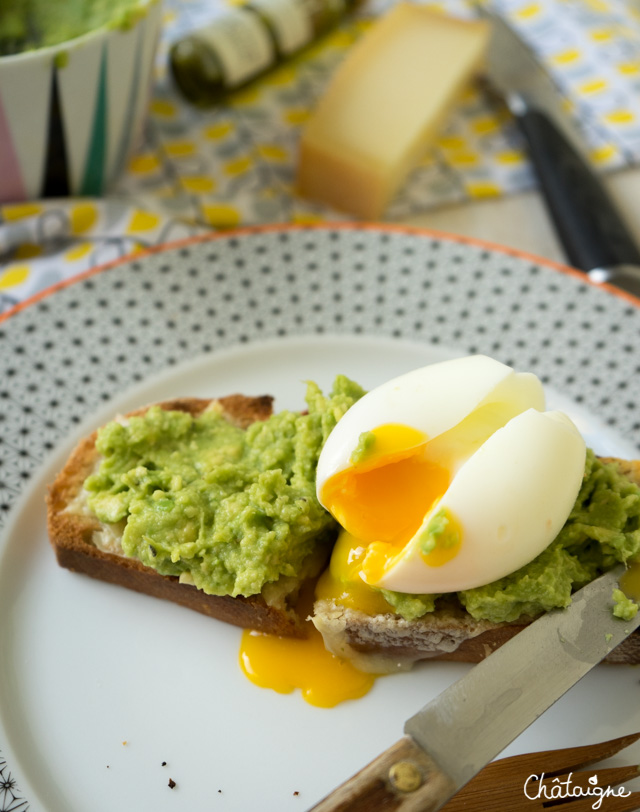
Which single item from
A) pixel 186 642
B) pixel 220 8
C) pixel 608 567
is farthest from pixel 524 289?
pixel 220 8

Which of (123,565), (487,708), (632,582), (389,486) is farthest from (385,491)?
(123,565)

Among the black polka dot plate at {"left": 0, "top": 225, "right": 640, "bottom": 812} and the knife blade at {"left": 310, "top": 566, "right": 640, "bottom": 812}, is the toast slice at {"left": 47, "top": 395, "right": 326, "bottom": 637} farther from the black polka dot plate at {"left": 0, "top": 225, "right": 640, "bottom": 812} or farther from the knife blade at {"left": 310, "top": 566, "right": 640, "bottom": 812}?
the knife blade at {"left": 310, "top": 566, "right": 640, "bottom": 812}

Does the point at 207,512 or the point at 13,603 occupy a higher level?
the point at 207,512

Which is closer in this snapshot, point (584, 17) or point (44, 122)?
point (44, 122)

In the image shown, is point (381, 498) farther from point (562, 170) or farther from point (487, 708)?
point (562, 170)

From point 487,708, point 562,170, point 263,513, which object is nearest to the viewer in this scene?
point 487,708

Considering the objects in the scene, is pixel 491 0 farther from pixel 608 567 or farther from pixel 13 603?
pixel 13 603

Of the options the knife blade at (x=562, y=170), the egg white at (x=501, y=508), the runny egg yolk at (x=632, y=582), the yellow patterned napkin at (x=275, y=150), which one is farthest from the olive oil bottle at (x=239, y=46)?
the runny egg yolk at (x=632, y=582)
